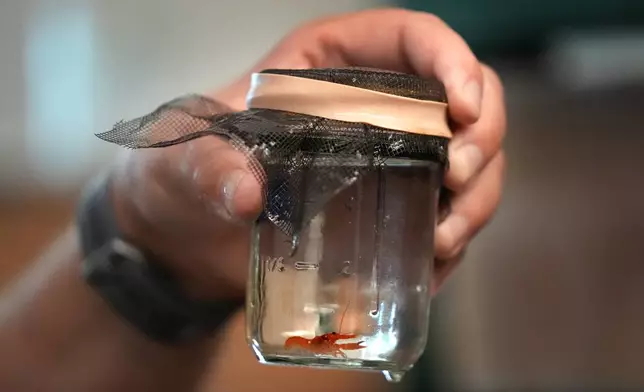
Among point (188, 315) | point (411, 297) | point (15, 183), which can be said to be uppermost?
point (411, 297)

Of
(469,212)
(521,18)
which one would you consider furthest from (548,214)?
(469,212)

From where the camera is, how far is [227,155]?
0.33m

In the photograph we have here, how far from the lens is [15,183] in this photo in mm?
912

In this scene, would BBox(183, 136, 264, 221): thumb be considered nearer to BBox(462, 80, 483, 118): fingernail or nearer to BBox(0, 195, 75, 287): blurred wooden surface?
BBox(462, 80, 483, 118): fingernail

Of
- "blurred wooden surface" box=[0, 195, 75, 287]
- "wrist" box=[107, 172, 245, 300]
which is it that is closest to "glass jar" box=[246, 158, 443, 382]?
"wrist" box=[107, 172, 245, 300]

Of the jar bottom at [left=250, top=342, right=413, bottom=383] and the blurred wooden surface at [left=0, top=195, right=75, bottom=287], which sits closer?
the jar bottom at [left=250, top=342, right=413, bottom=383]

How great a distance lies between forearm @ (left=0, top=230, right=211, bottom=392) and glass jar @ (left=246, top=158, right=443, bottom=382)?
0.71 feet

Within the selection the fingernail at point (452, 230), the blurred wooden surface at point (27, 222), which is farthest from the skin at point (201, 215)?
the blurred wooden surface at point (27, 222)

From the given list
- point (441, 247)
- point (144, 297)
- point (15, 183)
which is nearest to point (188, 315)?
point (144, 297)

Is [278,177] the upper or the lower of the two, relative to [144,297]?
upper

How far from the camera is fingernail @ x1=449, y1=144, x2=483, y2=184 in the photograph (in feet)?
1.20

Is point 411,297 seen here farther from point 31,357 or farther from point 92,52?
point 92,52

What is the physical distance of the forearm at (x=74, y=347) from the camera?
0.51m

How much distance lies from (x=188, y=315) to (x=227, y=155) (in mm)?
189
